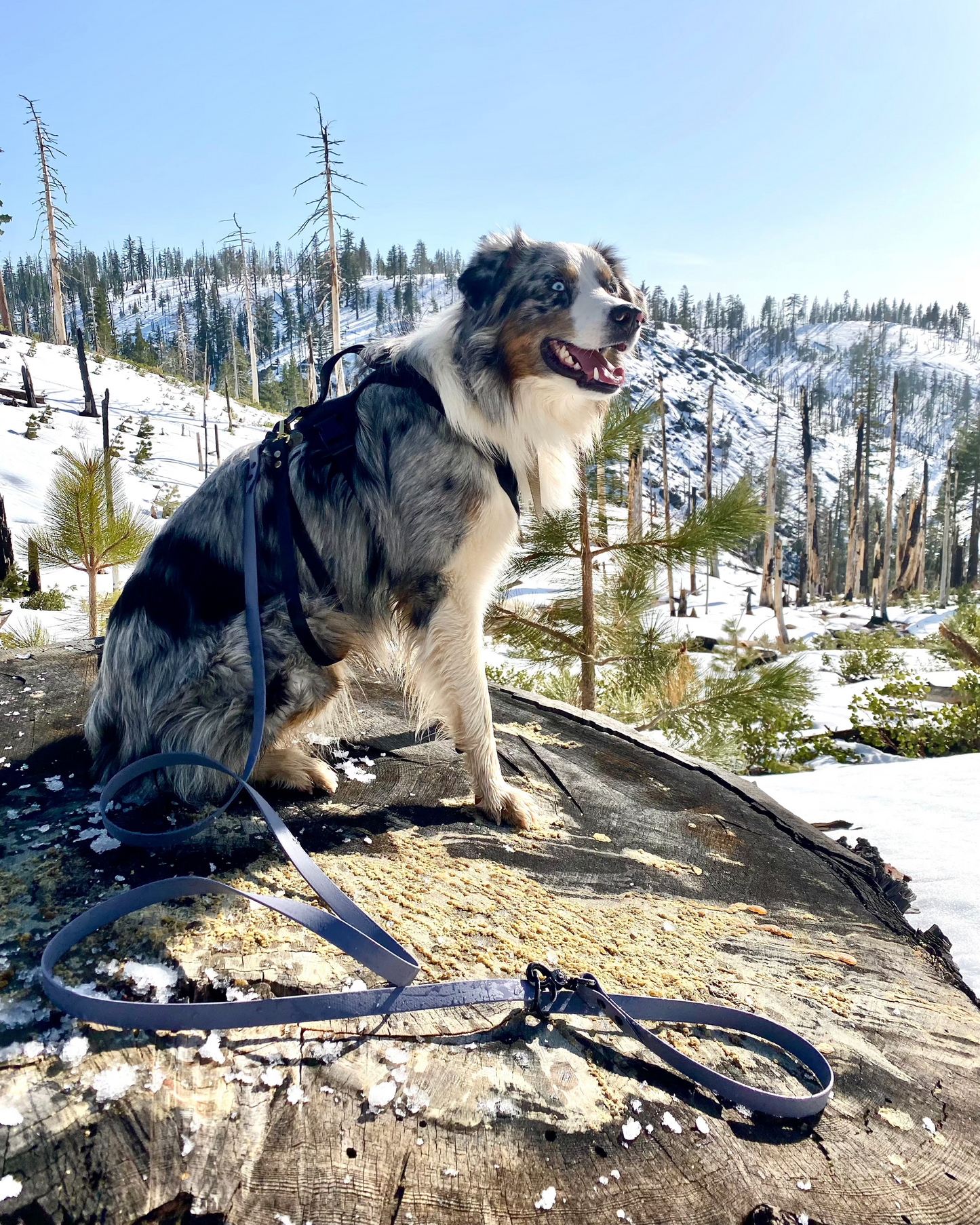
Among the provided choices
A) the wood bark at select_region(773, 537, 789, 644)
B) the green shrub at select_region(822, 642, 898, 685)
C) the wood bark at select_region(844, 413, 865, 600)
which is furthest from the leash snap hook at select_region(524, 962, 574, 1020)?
the wood bark at select_region(844, 413, 865, 600)

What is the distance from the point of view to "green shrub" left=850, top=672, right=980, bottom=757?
860 centimetres

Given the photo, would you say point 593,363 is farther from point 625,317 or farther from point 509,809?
point 509,809

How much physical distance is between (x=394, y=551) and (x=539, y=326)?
3.67 ft

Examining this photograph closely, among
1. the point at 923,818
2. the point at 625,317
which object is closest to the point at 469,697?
the point at 625,317

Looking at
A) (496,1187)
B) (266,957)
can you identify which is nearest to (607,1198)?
(496,1187)

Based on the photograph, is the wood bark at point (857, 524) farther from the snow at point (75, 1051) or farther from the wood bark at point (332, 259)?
the snow at point (75, 1051)

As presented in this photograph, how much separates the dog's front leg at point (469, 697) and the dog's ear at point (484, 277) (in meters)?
1.29

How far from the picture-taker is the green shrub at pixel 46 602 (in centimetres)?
1805

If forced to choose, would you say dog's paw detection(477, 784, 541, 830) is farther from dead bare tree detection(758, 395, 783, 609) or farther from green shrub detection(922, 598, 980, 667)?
dead bare tree detection(758, 395, 783, 609)

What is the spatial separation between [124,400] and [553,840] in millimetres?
54086

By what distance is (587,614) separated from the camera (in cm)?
686

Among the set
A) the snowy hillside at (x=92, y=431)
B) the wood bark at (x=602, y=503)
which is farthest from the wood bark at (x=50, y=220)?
the wood bark at (x=602, y=503)

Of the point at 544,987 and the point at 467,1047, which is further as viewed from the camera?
the point at 544,987

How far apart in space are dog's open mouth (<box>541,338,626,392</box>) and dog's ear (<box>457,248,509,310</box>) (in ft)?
1.13
